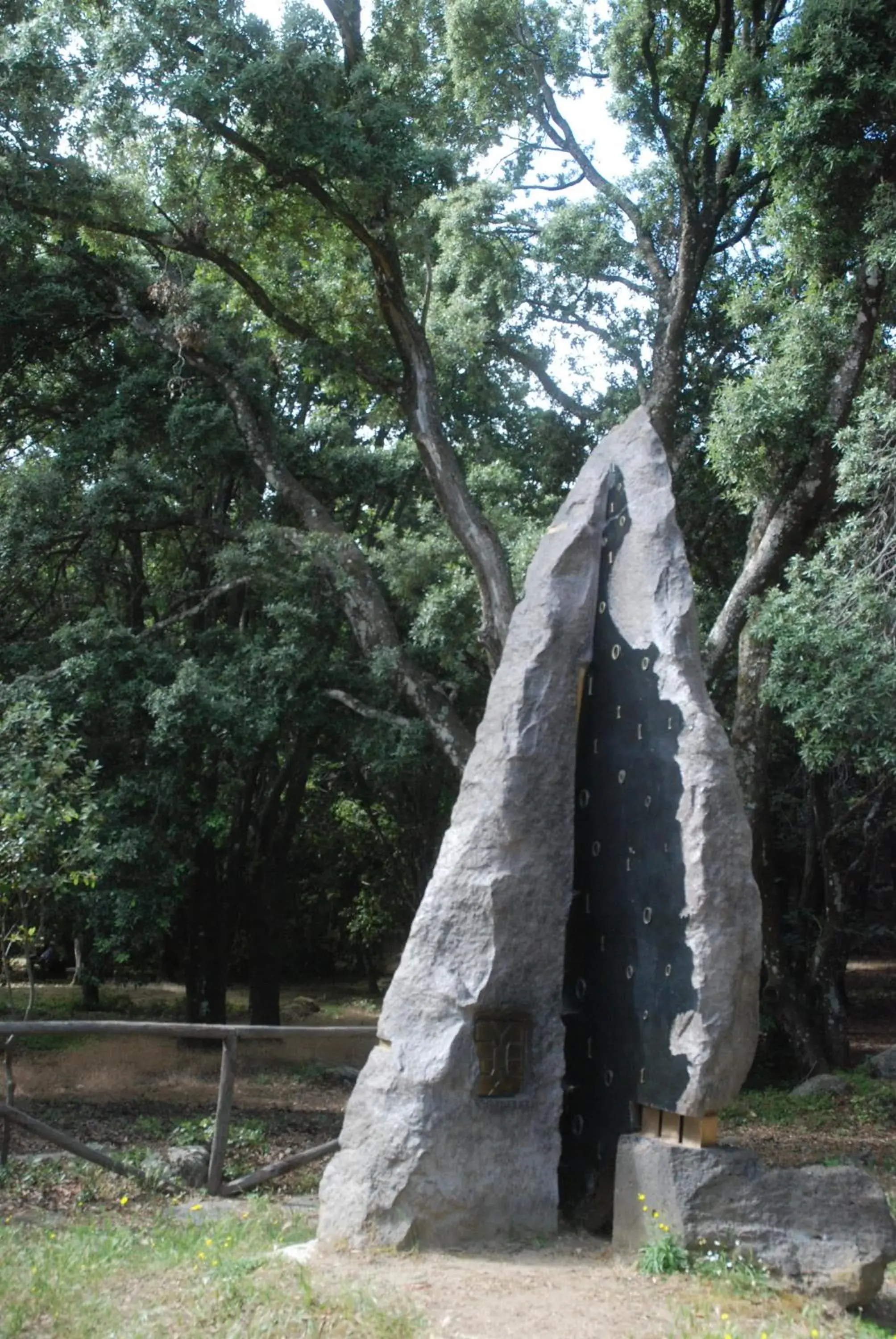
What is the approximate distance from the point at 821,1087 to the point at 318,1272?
30.2 feet

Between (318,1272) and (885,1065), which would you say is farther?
(885,1065)

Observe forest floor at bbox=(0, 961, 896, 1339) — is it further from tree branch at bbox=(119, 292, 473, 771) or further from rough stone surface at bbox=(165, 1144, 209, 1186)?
tree branch at bbox=(119, 292, 473, 771)

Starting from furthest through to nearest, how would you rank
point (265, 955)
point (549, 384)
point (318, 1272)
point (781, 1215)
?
point (265, 955)
point (549, 384)
point (781, 1215)
point (318, 1272)

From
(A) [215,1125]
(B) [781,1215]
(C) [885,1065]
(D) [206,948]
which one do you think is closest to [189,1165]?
(A) [215,1125]

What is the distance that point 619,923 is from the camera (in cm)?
678

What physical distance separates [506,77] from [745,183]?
3.13 metres

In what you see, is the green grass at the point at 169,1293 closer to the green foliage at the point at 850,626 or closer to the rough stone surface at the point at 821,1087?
the green foliage at the point at 850,626

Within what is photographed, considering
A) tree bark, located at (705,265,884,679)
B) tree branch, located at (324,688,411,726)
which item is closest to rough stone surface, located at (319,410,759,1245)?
tree bark, located at (705,265,884,679)

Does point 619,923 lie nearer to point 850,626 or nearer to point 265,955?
point 850,626

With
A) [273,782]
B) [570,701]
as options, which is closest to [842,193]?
[570,701]

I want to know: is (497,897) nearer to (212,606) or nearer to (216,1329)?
(216,1329)

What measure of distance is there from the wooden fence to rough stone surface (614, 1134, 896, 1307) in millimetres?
2931

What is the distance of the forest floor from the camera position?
5.20 meters

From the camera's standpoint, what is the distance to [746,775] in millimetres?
13453
